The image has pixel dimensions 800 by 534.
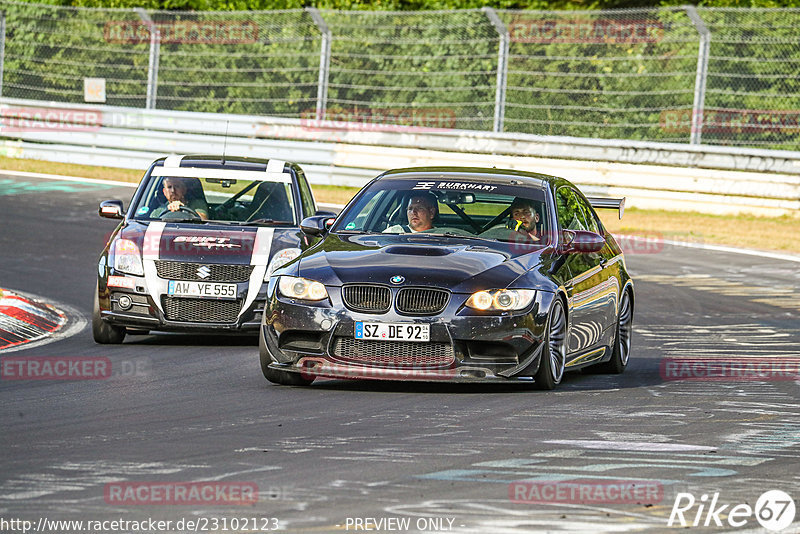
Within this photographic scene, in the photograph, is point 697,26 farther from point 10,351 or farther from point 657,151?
point 10,351

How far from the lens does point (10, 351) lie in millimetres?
11773

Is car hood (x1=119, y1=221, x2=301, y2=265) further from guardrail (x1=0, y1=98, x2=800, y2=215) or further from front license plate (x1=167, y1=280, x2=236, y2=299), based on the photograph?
guardrail (x1=0, y1=98, x2=800, y2=215)

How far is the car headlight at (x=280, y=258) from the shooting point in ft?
41.1

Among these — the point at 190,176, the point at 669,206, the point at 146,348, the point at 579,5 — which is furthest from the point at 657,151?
the point at 146,348

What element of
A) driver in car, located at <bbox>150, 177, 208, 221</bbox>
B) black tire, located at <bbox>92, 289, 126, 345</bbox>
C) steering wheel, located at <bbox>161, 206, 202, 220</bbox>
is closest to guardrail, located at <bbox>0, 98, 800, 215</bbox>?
driver in car, located at <bbox>150, 177, 208, 221</bbox>

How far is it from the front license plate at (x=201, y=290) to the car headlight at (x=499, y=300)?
3.34m

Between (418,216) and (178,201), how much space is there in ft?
11.0

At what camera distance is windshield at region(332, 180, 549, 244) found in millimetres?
10781

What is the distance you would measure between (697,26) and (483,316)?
1501cm

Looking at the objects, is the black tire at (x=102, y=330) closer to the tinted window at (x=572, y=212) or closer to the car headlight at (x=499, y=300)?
the tinted window at (x=572, y=212)

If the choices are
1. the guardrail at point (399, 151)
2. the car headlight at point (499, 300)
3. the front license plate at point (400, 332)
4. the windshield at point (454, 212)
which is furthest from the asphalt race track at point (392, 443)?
the guardrail at point (399, 151)

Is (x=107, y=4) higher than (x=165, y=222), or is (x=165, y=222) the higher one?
(x=107, y=4)

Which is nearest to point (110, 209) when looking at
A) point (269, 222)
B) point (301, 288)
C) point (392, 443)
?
point (269, 222)

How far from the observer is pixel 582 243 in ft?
35.0
